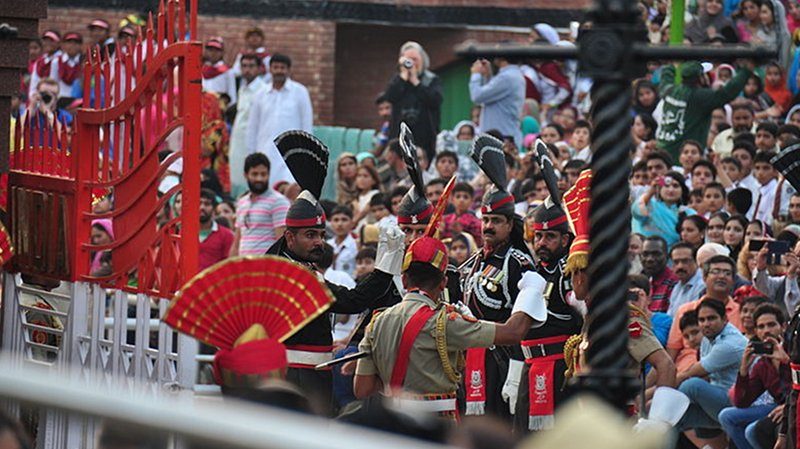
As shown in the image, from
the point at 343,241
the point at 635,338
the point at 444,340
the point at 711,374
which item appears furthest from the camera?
the point at 343,241

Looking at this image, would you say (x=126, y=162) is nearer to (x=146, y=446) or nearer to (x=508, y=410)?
(x=508, y=410)

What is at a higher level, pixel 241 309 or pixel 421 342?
pixel 241 309

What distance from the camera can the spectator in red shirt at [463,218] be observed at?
12680 mm

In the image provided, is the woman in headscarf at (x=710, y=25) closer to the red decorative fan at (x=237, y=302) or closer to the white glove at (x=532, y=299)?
the white glove at (x=532, y=299)

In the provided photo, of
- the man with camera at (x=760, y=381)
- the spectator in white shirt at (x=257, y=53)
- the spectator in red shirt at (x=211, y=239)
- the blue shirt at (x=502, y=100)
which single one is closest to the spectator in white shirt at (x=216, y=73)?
the spectator in white shirt at (x=257, y=53)

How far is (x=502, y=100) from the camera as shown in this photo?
16.5 metres

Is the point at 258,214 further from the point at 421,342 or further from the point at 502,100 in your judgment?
the point at 421,342

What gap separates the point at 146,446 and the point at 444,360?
4.49m

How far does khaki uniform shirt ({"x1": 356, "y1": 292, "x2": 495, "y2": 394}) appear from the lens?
7.33 m

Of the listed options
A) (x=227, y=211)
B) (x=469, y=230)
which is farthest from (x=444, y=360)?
(x=227, y=211)

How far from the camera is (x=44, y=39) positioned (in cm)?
1936

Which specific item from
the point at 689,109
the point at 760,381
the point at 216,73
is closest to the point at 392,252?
the point at 760,381

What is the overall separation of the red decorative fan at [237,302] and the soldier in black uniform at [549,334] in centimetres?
341

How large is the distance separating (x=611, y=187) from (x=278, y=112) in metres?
13.1
